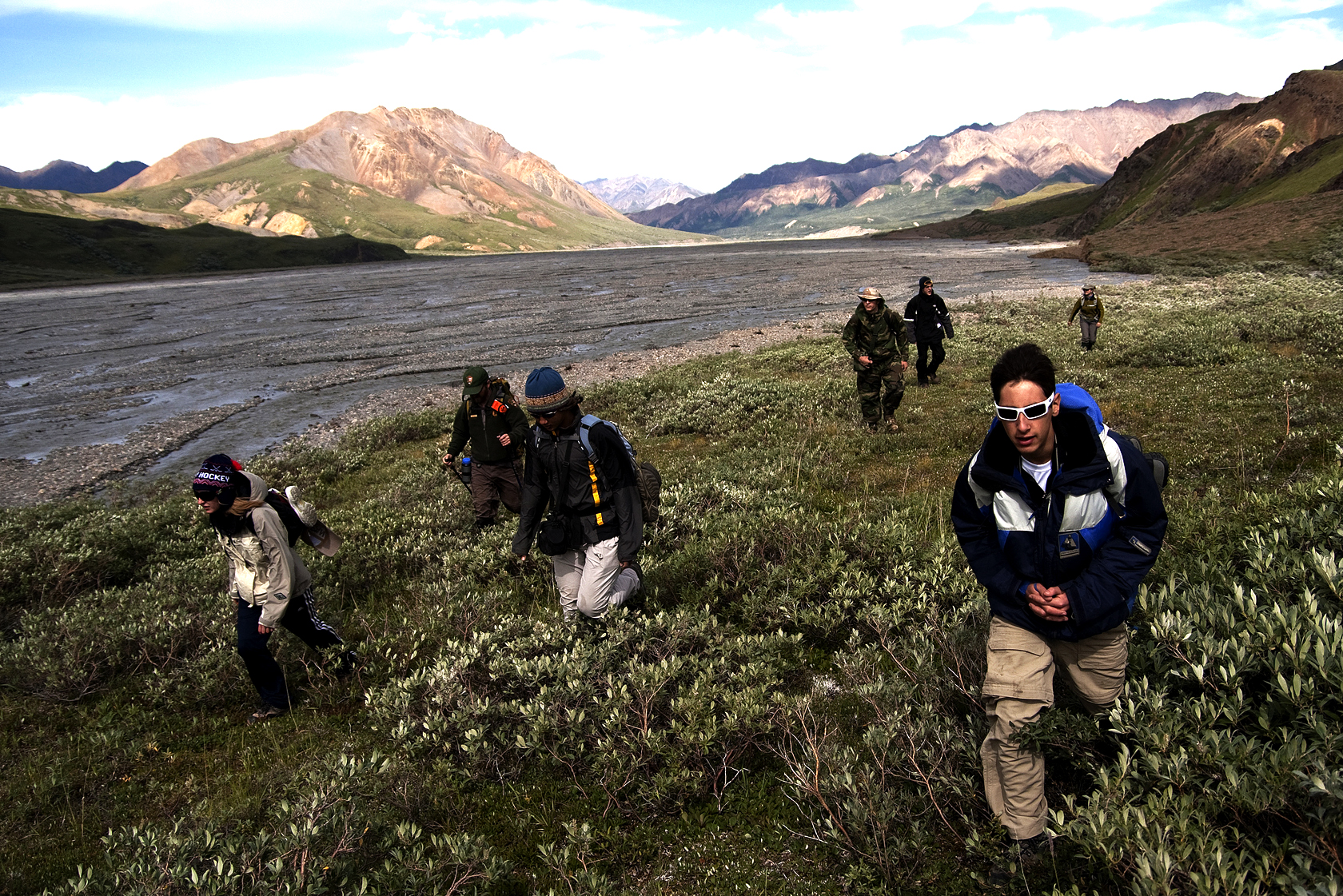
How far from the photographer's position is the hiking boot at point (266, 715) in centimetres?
677

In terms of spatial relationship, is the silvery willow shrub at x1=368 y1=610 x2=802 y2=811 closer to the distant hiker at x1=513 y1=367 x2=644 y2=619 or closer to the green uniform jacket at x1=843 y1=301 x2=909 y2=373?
the distant hiker at x1=513 y1=367 x2=644 y2=619

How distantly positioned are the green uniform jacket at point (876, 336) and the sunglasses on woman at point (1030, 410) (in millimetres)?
9940

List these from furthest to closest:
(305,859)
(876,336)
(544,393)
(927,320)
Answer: (927,320) < (876,336) < (544,393) < (305,859)

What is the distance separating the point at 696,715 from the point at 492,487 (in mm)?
6541

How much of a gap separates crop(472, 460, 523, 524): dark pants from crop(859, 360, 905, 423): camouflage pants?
730 centimetres

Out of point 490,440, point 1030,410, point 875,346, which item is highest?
point 1030,410

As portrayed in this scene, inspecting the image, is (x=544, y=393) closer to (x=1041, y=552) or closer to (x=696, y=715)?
(x=696, y=715)

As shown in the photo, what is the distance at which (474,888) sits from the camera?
4.31 m

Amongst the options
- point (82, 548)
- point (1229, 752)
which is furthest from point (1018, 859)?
point (82, 548)

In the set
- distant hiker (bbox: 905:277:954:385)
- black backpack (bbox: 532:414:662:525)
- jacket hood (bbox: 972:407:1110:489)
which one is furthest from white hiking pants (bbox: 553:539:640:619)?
distant hiker (bbox: 905:277:954:385)

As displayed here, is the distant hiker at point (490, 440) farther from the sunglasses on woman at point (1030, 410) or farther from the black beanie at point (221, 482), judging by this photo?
the sunglasses on woman at point (1030, 410)

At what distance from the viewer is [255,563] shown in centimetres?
→ 635

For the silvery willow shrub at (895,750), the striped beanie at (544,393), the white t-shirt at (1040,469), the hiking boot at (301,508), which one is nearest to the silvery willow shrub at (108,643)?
the hiking boot at (301,508)

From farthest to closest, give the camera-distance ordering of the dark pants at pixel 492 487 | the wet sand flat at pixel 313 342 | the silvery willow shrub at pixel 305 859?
the wet sand flat at pixel 313 342 < the dark pants at pixel 492 487 < the silvery willow shrub at pixel 305 859
